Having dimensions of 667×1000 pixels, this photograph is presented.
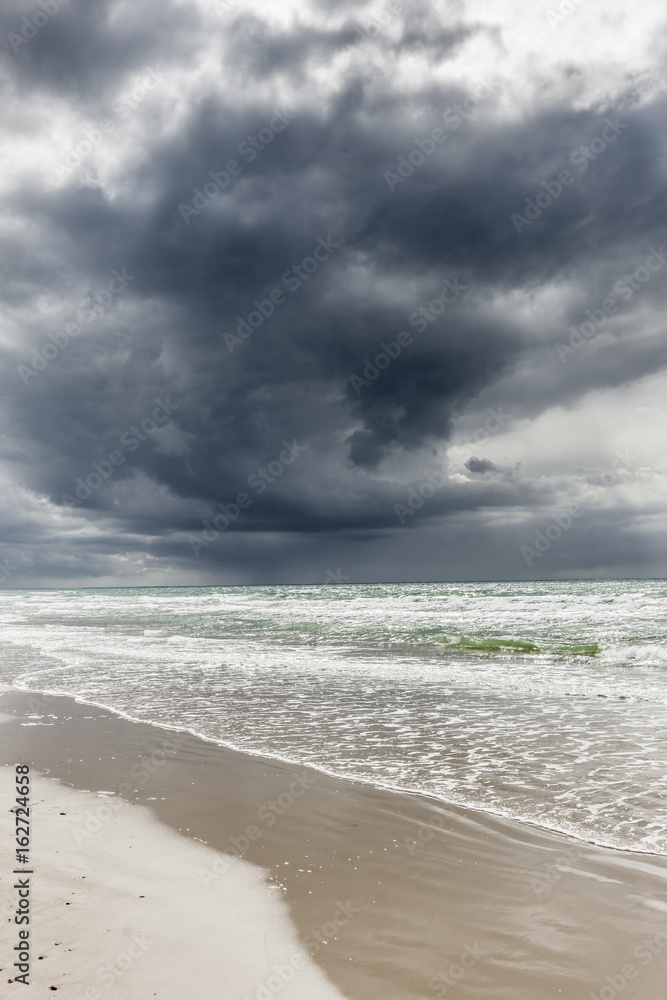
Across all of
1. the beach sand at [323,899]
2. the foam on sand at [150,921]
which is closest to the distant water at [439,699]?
the beach sand at [323,899]

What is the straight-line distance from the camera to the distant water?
6.79 m

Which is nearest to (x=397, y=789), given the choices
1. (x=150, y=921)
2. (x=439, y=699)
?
(x=150, y=921)

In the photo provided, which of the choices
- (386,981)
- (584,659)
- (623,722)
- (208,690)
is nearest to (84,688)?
(208,690)

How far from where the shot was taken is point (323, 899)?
435cm

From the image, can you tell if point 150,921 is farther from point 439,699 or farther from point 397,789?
point 439,699

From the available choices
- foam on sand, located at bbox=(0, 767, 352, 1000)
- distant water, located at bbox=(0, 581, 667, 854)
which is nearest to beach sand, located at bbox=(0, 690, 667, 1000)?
foam on sand, located at bbox=(0, 767, 352, 1000)

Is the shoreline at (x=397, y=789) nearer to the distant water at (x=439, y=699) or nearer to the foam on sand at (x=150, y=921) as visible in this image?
the distant water at (x=439, y=699)

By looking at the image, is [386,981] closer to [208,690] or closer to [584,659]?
[208,690]

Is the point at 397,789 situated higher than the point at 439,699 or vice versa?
the point at 397,789

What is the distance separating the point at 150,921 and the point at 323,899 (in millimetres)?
1194

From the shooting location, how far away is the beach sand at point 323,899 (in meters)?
3.42

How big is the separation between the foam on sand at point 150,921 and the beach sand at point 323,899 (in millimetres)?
14

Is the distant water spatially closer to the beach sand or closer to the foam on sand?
the beach sand

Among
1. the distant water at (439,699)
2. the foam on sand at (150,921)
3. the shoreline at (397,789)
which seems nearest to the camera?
the foam on sand at (150,921)
